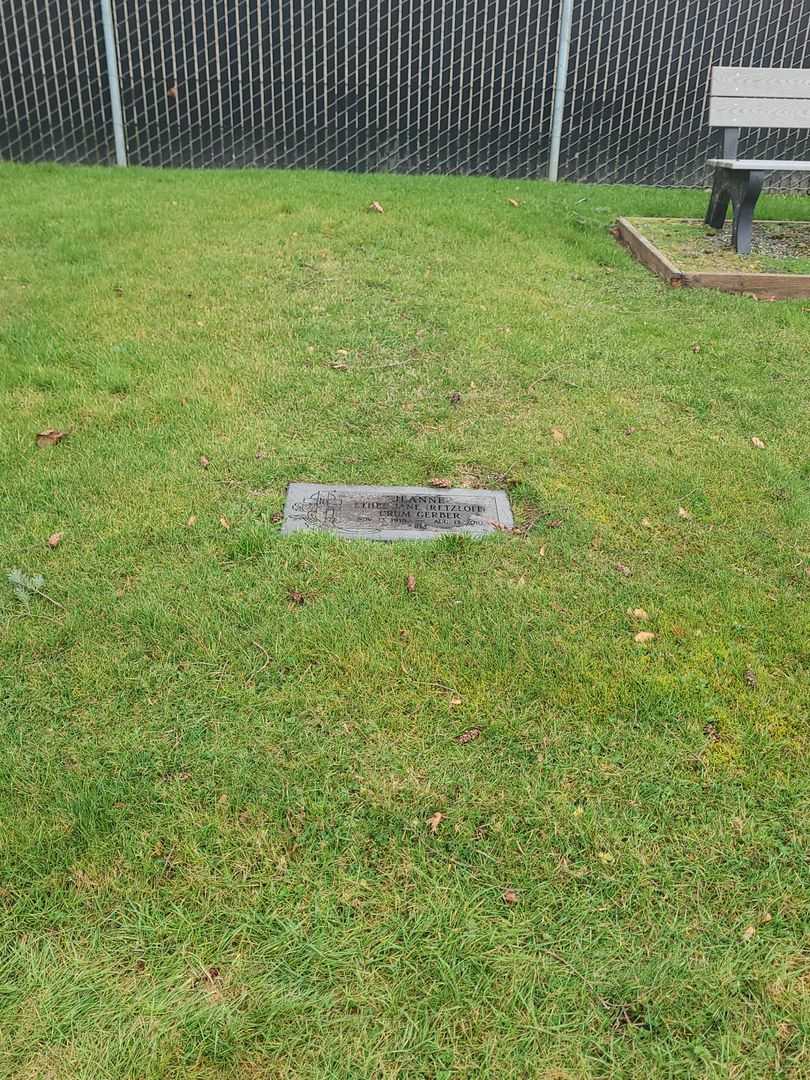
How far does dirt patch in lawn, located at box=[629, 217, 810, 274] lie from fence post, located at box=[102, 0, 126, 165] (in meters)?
5.79

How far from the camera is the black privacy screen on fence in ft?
30.9

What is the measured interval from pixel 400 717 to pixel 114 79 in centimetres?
936

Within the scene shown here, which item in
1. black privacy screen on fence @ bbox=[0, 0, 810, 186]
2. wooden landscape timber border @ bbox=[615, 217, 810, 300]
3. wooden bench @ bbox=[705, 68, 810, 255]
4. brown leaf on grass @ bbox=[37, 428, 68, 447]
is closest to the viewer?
brown leaf on grass @ bbox=[37, 428, 68, 447]

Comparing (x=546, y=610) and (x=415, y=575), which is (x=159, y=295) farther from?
(x=546, y=610)

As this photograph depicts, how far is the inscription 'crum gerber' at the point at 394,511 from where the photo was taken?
11.5 ft

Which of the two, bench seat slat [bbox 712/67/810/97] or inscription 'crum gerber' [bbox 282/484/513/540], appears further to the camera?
bench seat slat [bbox 712/67/810/97]

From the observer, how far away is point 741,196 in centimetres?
716

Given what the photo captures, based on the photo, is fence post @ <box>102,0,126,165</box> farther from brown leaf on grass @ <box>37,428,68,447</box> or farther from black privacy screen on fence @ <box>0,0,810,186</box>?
brown leaf on grass @ <box>37,428,68,447</box>

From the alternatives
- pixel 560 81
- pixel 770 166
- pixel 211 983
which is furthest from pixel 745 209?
pixel 211 983

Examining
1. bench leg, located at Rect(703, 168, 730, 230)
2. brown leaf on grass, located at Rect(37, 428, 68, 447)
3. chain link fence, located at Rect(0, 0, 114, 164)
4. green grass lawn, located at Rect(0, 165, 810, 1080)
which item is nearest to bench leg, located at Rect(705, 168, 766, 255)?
bench leg, located at Rect(703, 168, 730, 230)

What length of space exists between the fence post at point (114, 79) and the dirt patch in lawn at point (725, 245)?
579 centimetres

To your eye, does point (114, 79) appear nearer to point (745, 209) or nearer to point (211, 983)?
point (745, 209)

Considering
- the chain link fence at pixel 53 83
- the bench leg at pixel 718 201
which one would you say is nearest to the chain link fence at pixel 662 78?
the bench leg at pixel 718 201

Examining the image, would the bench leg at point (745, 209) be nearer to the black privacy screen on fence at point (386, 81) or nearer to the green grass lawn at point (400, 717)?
the green grass lawn at point (400, 717)
